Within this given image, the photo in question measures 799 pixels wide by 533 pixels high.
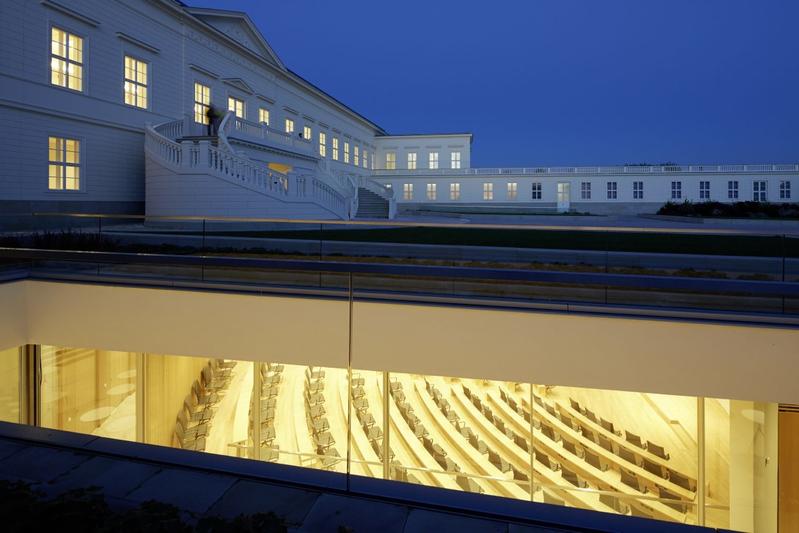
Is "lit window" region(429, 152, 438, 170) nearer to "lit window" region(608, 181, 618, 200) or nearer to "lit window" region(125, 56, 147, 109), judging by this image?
"lit window" region(608, 181, 618, 200)

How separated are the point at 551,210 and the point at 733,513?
151 feet

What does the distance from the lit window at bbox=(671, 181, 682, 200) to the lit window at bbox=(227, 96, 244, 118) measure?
129 feet

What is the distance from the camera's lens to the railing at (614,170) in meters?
49.6

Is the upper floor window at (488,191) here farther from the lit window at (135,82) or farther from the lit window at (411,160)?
the lit window at (135,82)

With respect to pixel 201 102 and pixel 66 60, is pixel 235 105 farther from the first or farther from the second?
pixel 66 60

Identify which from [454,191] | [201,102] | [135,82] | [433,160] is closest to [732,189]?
[454,191]

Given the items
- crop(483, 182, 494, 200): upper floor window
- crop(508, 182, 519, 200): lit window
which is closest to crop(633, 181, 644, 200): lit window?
crop(508, 182, 519, 200): lit window

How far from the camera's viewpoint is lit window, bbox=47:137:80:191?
58.4 feet

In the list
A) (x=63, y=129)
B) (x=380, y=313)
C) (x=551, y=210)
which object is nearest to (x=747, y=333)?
(x=380, y=313)

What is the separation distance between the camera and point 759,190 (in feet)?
164

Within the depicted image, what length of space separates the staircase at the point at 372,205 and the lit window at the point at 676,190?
30154mm

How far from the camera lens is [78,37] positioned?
727 inches

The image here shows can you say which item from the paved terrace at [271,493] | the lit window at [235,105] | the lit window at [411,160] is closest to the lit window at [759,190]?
the lit window at [411,160]

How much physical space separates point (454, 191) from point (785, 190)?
2882 centimetres
